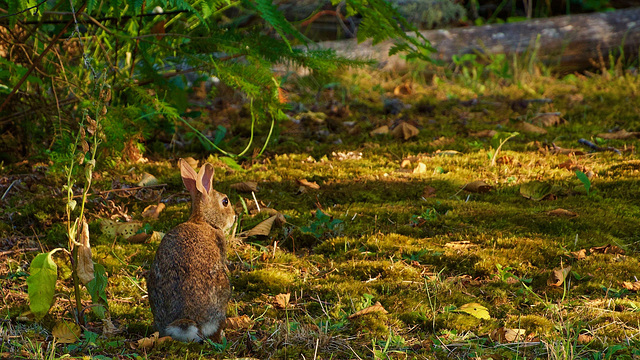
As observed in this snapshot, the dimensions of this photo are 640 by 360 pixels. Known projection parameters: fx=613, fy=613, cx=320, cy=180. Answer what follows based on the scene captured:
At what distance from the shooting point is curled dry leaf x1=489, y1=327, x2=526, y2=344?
2.90 metres

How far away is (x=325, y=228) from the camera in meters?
4.18

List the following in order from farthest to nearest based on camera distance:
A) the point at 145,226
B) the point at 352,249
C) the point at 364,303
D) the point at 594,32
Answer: the point at 594,32, the point at 145,226, the point at 352,249, the point at 364,303

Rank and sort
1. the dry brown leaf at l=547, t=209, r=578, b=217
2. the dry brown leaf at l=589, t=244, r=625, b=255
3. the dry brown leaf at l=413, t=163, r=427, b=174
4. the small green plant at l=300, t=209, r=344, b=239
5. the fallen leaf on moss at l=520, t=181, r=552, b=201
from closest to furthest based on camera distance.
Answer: the dry brown leaf at l=589, t=244, r=625, b=255, the small green plant at l=300, t=209, r=344, b=239, the dry brown leaf at l=547, t=209, r=578, b=217, the fallen leaf on moss at l=520, t=181, r=552, b=201, the dry brown leaf at l=413, t=163, r=427, b=174

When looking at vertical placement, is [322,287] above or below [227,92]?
below

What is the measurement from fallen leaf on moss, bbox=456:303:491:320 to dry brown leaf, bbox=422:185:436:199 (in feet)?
5.38

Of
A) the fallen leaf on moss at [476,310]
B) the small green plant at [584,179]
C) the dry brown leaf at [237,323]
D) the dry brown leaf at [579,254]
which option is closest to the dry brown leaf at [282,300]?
the dry brown leaf at [237,323]

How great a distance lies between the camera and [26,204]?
4.47 m

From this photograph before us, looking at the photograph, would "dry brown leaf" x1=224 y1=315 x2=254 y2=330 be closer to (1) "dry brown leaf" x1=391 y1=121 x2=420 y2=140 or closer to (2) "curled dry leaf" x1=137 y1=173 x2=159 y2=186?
(2) "curled dry leaf" x1=137 y1=173 x2=159 y2=186

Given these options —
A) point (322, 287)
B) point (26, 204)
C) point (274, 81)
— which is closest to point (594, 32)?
point (274, 81)

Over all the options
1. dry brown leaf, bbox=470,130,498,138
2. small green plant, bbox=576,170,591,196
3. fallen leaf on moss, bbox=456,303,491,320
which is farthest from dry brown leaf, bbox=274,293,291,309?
dry brown leaf, bbox=470,130,498,138

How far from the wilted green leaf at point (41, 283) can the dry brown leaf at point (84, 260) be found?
23cm

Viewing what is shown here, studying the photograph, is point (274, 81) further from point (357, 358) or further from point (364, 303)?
point (357, 358)

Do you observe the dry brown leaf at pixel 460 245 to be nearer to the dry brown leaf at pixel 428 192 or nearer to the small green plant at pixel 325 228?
the small green plant at pixel 325 228

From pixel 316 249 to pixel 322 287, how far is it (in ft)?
1.87
